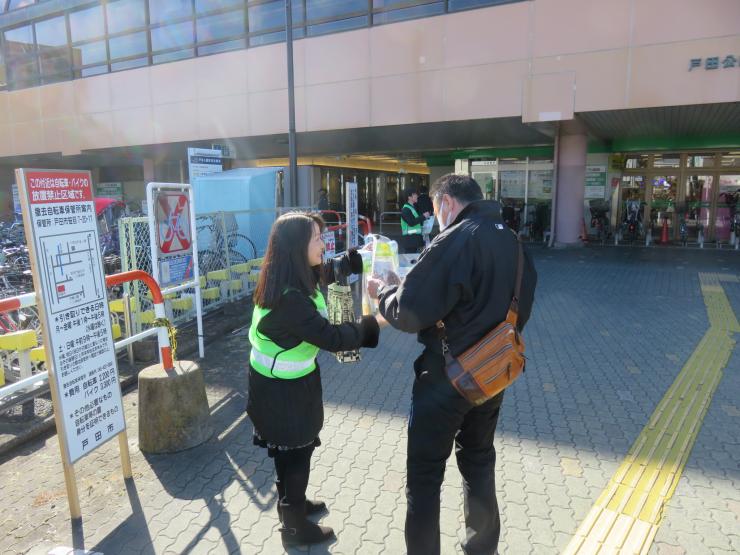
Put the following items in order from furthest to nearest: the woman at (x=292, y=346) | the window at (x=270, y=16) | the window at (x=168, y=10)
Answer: the window at (x=168, y=10), the window at (x=270, y=16), the woman at (x=292, y=346)

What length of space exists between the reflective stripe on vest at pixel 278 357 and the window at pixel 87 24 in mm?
19166

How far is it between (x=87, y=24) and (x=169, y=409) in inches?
742

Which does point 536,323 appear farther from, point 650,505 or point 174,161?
point 174,161

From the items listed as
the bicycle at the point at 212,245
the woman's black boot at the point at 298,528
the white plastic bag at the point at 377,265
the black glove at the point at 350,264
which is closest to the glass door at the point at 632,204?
the bicycle at the point at 212,245

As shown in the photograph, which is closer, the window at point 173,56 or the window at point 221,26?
the window at point 221,26

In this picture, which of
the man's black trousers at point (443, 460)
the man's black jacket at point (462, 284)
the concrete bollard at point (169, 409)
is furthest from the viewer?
the concrete bollard at point (169, 409)

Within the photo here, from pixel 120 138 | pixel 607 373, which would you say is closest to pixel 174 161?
pixel 120 138

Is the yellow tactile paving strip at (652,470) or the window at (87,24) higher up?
the window at (87,24)

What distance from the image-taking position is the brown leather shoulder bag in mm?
2008

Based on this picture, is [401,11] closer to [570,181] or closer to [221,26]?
[221,26]

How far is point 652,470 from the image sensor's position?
3.20 m

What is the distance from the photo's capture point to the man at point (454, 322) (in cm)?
200

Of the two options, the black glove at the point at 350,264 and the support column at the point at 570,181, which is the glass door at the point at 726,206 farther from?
the black glove at the point at 350,264

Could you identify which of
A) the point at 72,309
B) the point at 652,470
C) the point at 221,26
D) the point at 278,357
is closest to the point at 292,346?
the point at 278,357
